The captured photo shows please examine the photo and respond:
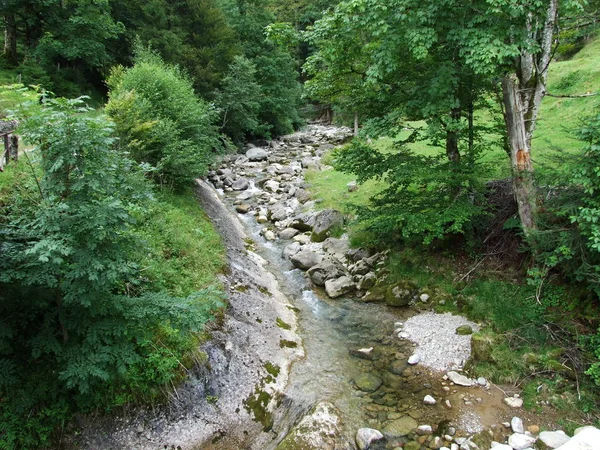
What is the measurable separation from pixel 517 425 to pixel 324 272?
6.79 m

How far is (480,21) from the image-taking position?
7.50 m

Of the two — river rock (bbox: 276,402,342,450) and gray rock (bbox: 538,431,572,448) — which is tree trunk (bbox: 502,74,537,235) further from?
river rock (bbox: 276,402,342,450)

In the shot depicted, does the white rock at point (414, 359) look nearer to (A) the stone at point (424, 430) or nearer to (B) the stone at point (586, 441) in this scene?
(A) the stone at point (424, 430)

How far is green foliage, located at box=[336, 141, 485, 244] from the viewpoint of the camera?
9453 mm

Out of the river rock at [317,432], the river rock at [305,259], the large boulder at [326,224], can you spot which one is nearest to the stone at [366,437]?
the river rock at [317,432]

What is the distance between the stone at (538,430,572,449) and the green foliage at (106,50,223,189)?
1059cm

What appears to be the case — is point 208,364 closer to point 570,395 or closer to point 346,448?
point 346,448

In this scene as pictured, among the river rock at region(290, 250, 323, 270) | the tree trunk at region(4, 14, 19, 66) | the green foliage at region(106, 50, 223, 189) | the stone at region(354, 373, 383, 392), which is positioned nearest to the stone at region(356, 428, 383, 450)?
the stone at region(354, 373, 383, 392)

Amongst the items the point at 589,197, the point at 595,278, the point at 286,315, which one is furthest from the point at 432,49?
the point at 286,315

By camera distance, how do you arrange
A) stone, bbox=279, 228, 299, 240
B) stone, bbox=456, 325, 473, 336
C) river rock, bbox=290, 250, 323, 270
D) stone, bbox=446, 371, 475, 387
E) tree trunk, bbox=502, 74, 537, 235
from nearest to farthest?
stone, bbox=446, 371, 475, 387 < tree trunk, bbox=502, 74, 537, 235 < stone, bbox=456, 325, 473, 336 < river rock, bbox=290, 250, 323, 270 < stone, bbox=279, 228, 299, 240

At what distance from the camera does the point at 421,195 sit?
→ 35.9 ft

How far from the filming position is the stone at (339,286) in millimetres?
11375

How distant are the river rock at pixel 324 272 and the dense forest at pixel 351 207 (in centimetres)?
153

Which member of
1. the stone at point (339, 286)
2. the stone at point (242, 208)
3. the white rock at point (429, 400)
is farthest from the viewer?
the stone at point (242, 208)
